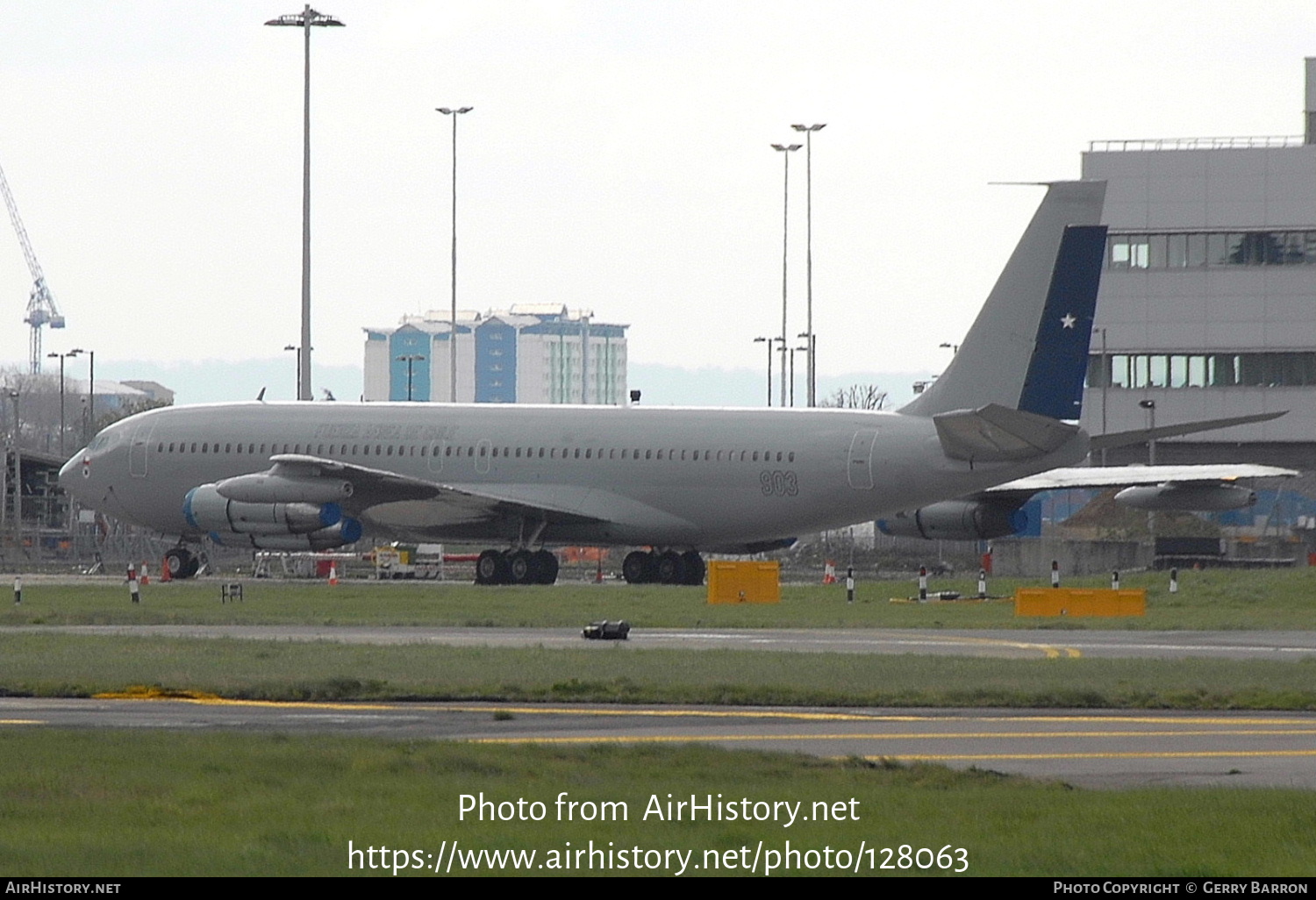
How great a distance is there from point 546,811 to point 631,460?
38.7m

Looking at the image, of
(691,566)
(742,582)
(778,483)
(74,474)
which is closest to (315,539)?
(74,474)

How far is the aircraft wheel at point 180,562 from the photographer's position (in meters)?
57.1

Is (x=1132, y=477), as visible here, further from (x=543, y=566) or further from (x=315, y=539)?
(x=315, y=539)

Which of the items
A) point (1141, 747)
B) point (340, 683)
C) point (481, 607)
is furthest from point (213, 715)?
point (481, 607)

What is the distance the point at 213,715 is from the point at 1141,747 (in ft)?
28.1

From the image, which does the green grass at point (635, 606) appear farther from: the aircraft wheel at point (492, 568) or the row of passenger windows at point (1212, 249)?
the row of passenger windows at point (1212, 249)

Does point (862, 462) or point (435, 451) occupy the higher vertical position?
point (435, 451)

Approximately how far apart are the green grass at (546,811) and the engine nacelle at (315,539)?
33.9 meters

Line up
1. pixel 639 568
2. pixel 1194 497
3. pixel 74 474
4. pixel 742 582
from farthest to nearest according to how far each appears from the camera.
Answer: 1. pixel 74 474
2. pixel 1194 497
3. pixel 639 568
4. pixel 742 582

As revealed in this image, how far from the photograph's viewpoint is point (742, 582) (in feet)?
149

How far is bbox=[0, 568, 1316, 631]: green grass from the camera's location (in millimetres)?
37094

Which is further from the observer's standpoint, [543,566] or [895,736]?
[543,566]

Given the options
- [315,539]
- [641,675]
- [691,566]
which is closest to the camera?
[641,675]

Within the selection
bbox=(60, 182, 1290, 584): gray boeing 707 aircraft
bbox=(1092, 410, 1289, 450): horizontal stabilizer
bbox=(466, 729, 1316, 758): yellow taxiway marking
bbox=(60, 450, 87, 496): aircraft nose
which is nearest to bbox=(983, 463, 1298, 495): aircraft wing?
bbox=(60, 182, 1290, 584): gray boeing 707 aircraft
